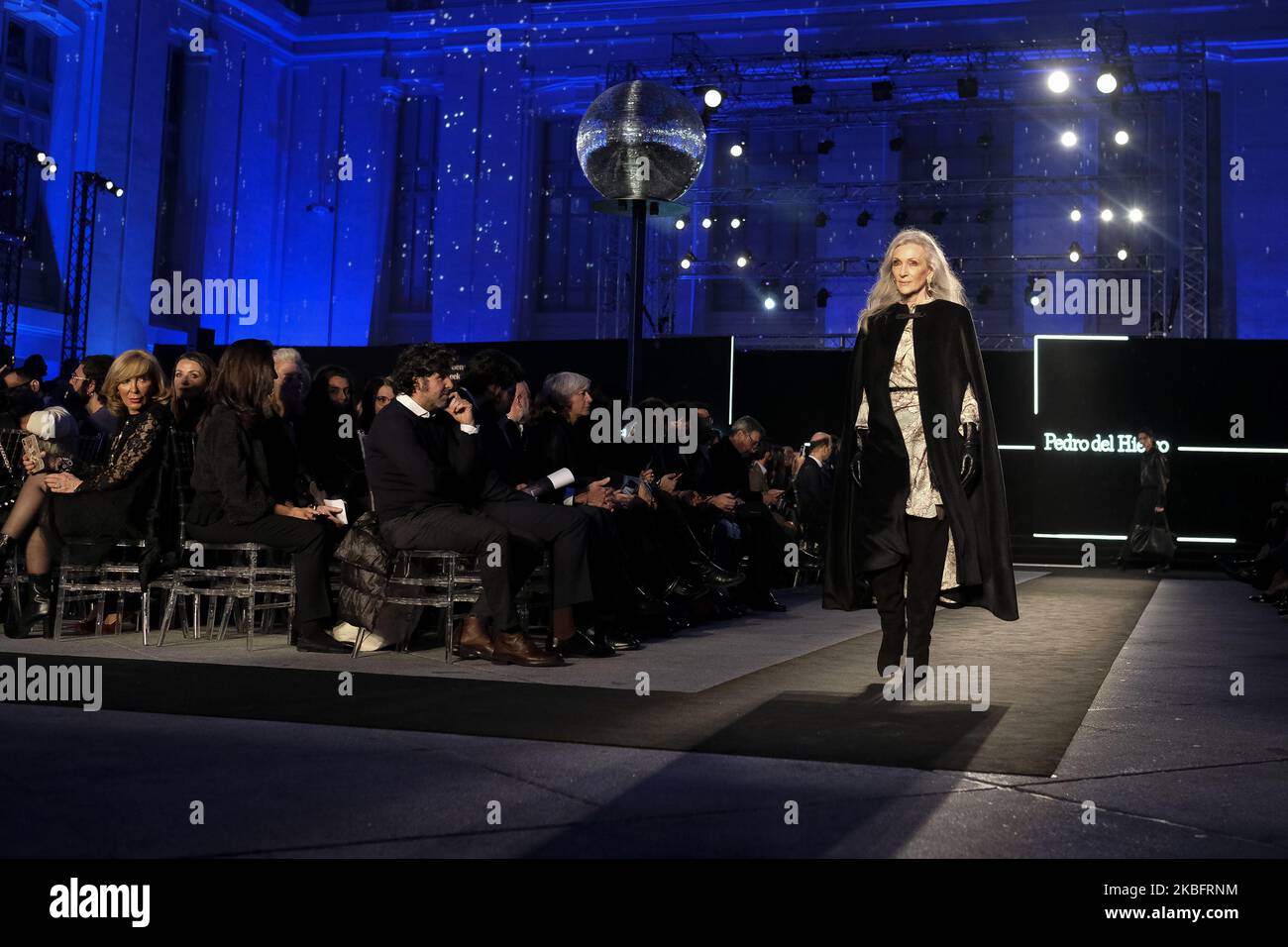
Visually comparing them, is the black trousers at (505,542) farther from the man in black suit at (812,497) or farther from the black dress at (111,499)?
the man in black suit at (812,497)

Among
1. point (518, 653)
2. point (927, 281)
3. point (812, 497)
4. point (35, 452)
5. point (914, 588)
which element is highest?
point (927, 281)

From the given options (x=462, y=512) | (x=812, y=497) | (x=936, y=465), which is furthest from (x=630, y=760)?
(x=812, y=497)

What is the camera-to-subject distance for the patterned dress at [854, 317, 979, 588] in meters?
4.52

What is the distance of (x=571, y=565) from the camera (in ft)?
18.7

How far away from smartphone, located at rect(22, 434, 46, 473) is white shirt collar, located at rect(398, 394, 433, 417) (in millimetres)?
1761

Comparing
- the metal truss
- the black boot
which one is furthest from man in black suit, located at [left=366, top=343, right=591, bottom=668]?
the metal truss

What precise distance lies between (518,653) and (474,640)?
318 millimetres

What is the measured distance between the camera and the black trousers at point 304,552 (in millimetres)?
5836

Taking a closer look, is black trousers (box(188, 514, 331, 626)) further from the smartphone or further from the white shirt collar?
the smartphone

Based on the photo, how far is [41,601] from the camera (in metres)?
6.08

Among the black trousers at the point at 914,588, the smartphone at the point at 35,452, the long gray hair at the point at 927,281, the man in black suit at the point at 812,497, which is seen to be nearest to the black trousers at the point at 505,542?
the black trousers at the point at 914,588

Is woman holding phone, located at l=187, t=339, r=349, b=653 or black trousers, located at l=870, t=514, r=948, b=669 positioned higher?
woman holding phone, located at l=187, t=339, r=349, b=653

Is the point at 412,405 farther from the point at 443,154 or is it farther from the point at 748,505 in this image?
the point at 443,154
